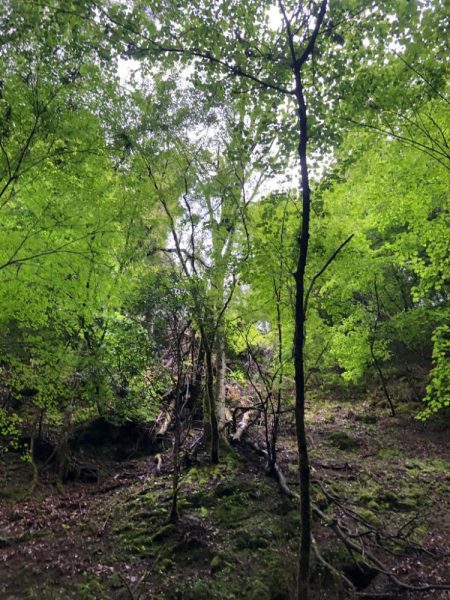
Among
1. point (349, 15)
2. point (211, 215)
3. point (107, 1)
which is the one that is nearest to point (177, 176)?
point (211, 215)

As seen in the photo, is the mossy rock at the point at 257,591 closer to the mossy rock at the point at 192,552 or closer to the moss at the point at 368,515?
the mossy rock at the point at 192,552

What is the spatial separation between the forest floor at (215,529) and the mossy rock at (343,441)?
0.73 m

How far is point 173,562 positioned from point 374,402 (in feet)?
39.5

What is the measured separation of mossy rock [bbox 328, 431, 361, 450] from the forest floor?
0.73m

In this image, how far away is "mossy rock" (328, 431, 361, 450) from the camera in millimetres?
12223

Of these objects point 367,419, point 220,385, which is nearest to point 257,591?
point 220,385

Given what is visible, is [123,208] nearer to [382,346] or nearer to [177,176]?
[177,176]

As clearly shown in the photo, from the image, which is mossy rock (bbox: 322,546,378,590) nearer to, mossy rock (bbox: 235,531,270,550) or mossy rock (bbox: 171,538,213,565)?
mossy rock (bbox: 235,531,270,550)

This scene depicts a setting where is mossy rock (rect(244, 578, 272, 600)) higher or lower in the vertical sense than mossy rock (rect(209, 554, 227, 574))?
lower

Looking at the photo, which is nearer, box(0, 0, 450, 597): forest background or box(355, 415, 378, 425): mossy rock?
box(0, 0, 450, 597): forest background

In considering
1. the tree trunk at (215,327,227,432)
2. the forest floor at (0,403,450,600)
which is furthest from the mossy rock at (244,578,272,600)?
the tree trunk at (215,327,227,432)

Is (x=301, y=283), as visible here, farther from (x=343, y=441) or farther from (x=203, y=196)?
(x=343, y=441)

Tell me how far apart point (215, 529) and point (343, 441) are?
636 cm

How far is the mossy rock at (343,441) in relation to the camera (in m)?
12.2
